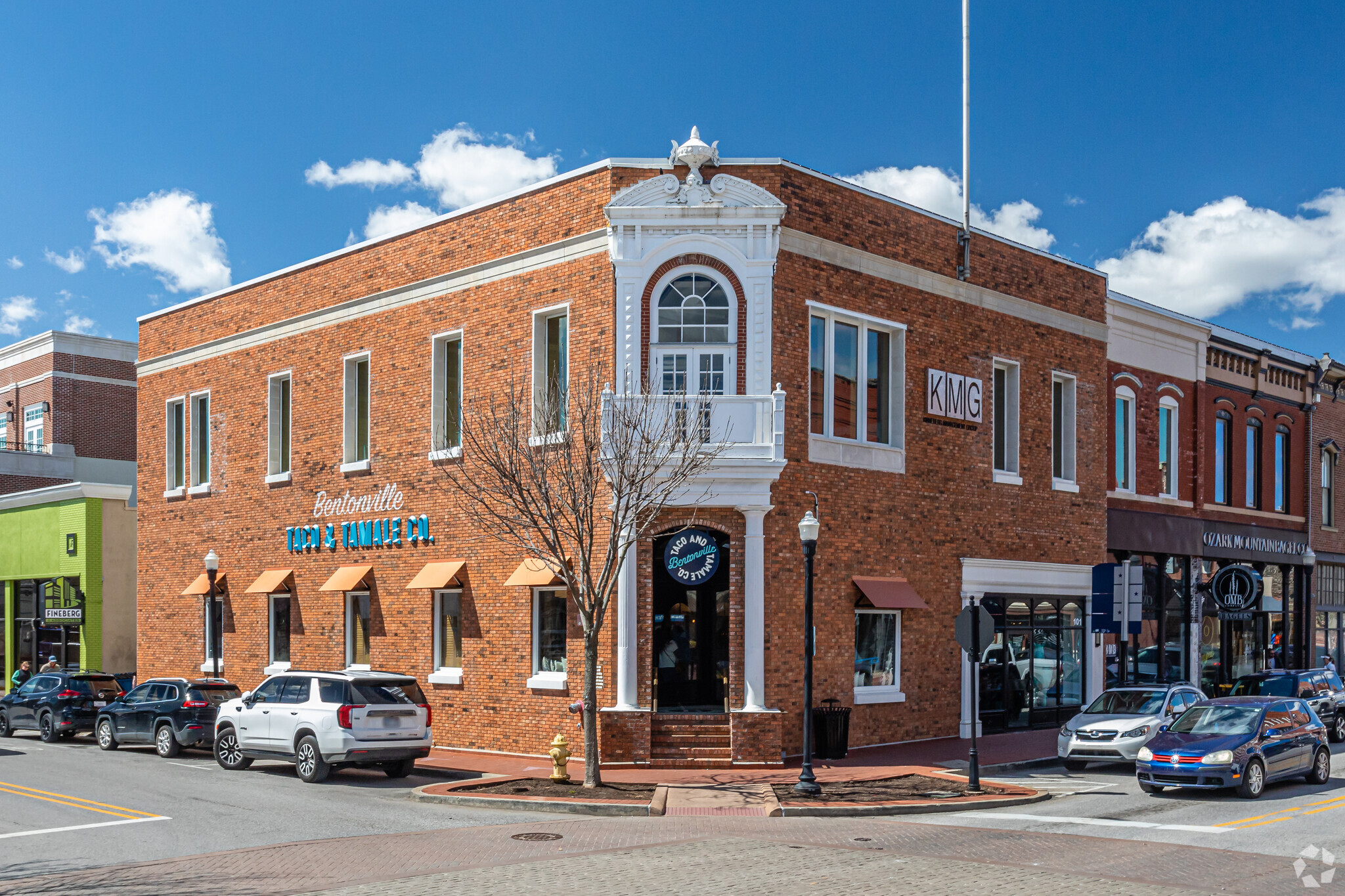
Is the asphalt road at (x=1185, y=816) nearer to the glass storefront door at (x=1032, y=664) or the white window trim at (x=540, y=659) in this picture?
the glass storefront door at (x=1032, y=664)

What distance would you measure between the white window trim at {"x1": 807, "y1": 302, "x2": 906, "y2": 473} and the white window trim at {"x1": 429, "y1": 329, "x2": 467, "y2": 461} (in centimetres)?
702

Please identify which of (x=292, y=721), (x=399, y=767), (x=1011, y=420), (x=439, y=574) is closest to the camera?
(x=292, y=721)

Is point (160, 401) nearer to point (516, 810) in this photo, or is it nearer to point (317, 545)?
point (317, 545)

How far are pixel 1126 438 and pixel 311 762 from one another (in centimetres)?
2064

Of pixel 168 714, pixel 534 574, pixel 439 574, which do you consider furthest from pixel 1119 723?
pixel 168 714

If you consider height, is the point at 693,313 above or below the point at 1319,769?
above

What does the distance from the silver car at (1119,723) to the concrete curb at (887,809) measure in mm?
4254

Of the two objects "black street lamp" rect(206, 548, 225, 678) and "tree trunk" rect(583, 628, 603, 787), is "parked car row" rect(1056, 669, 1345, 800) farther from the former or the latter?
"black street lamp" rect(206, 548, 225, 678)

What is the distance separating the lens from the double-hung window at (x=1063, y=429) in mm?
28344

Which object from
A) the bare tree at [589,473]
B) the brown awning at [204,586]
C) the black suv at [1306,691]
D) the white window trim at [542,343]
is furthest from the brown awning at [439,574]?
the black suv at [1306,691]

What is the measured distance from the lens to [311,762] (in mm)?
19703

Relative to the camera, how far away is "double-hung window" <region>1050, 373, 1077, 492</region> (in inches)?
1116

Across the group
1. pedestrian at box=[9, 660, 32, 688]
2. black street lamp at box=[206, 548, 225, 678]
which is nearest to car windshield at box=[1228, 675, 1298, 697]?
black street lamp at box=[206, 548, 225, 678]

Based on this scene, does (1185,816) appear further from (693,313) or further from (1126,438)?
(1126,438)
